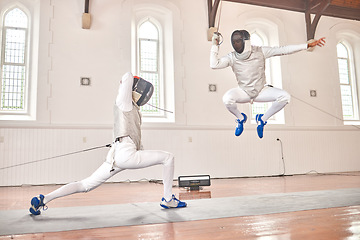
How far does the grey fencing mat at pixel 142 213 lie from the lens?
2346mm

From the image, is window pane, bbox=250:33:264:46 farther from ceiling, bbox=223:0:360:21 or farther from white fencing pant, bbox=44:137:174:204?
white fencing pant, bbox=44:137:174:204

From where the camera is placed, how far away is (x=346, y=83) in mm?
9602

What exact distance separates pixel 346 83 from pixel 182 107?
543 cm

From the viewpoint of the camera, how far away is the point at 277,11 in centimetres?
884

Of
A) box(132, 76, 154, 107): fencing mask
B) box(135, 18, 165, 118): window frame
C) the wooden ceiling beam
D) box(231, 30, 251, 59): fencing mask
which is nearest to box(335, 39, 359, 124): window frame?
the wooden ceiling beam

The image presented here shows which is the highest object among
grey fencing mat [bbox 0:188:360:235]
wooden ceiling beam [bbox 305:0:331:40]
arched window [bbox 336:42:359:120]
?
wooden ceiling beam [bbox 305:0:331:40]

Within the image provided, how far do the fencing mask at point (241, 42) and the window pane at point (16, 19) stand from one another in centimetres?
562

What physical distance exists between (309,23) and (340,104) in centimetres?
246

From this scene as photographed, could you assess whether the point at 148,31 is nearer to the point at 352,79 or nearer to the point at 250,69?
the point at 250,69

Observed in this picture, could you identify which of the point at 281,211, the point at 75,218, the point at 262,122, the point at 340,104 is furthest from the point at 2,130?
the point at 340,104

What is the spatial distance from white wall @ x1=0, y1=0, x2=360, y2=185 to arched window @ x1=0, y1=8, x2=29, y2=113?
1.23 ft

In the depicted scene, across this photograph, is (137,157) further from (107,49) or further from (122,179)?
(107,49)

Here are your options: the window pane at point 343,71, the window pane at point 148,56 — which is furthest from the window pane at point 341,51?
→ the window pane at point 148,56

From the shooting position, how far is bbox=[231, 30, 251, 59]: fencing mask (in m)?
3.15
